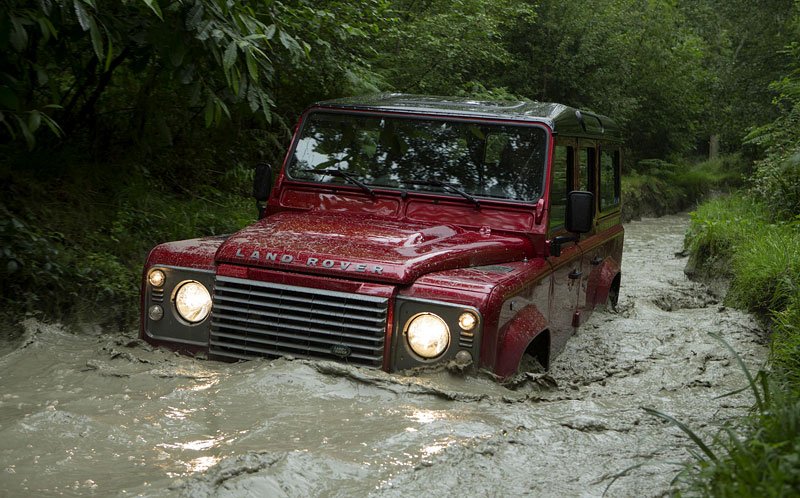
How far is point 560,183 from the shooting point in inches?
220

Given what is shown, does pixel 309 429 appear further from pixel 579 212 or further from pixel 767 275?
pixel 767 275

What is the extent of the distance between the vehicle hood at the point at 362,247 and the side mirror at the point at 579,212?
11.9 inches

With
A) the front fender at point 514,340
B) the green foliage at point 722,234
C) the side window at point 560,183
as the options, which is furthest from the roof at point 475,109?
the green foliage at point 722,234

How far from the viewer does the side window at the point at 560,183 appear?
538 cm

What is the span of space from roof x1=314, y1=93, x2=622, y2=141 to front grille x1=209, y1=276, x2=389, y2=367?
5.81ft

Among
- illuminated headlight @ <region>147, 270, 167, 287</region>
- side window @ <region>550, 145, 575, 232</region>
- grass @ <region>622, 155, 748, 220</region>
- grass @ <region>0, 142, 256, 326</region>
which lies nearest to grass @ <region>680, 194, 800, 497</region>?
side window @ <region>550, 145, 575, 232</region>

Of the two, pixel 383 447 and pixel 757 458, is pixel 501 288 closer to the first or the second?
pixel 383 447

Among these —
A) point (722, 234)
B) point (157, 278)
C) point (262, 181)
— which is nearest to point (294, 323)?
point (157, 278)

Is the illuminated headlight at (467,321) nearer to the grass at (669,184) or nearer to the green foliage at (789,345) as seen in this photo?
the green foliage at (789,345)

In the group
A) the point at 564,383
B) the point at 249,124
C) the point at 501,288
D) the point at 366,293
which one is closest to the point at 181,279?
the point at 366,293

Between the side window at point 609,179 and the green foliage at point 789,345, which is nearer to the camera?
the green foliage at point 789,345

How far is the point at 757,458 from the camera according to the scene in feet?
8.85

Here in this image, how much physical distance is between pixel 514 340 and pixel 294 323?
1108 mm

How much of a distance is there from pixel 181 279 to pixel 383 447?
164 centimetres
